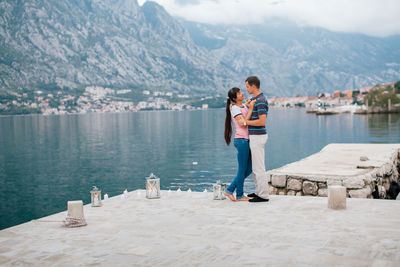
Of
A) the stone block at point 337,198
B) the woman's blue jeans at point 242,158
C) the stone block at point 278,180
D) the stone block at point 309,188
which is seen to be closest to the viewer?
the stone block at point 337,198

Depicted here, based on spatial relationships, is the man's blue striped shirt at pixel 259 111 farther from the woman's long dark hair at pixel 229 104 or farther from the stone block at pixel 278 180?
the stone block at pixel 278 180

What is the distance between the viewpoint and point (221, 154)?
5591 cm

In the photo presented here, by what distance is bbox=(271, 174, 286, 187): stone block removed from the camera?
1507 cm

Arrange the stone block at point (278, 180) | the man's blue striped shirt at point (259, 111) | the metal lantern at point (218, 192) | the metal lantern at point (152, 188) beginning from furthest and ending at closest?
1. the stone block at point (278, 180)
2. the metal lantern at point (152, 188)
3. the metal lantern at point (218, 192)
4. the man's blue striped shirt at point (259, 111)

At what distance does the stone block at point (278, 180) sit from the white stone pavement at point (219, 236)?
4.67m

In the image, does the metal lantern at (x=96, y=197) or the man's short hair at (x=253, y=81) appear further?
the metal lantern at (x=96, y=197)

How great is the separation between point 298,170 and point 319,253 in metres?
10.1

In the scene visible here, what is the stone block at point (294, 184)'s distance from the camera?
583 inches

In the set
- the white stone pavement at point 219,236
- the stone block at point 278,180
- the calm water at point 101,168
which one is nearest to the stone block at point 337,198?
the white stone pavement at point 219,236

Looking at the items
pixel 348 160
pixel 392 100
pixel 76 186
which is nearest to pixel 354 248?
pixel 348 160

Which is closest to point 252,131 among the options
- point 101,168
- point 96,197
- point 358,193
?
point 96,197

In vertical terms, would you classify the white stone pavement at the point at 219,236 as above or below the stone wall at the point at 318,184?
above

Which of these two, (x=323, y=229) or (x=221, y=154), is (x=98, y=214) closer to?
(x=323, y=229)

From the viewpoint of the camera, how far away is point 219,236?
7.42 meters
